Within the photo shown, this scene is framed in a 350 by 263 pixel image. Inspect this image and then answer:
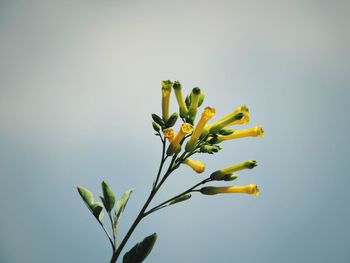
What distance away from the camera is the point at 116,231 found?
418cm

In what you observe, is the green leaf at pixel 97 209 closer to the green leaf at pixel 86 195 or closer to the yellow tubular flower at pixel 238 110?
the green leaf at pixel 86 195

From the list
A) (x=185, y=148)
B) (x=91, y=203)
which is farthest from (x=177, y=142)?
(x=91, y=203)

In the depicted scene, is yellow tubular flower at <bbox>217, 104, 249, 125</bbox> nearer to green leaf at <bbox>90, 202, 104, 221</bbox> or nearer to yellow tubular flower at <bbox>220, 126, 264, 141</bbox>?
yellow tubular flower at <bbox>220, 126, 264, 141</bbox>

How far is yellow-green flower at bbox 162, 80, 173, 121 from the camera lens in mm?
4730

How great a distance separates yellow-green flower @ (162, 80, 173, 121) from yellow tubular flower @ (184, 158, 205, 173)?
73cm

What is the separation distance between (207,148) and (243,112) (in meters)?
0.87

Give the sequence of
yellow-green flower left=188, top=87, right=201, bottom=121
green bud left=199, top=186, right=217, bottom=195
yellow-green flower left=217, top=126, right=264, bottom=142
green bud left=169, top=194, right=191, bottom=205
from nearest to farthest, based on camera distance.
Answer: green bud left=169, top=194, right=191, bottom=205 < green bud left=199, top=186, right=217, bottom=195 < yellow-green flower left=188, top=87, right=201, bottom=121 < yellow-green flower left=217, top=126, right=264, bottom=142

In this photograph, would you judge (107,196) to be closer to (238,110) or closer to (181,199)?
(181,199)

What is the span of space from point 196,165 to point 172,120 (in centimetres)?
70

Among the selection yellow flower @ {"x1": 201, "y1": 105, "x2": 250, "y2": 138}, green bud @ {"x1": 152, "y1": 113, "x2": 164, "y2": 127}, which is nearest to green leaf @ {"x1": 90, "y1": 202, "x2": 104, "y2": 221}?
green bud @ {"x1": 152, "y1": 113, "x2": 164, "y2": 127}

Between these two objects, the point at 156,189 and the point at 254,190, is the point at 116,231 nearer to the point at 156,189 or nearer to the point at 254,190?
the point at 156,189

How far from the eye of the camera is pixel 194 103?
471 centimetres

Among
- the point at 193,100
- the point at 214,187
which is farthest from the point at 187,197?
the point at 193,100

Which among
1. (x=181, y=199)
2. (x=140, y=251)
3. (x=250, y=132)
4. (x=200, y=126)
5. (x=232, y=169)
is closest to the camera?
(x=140, y=251)
